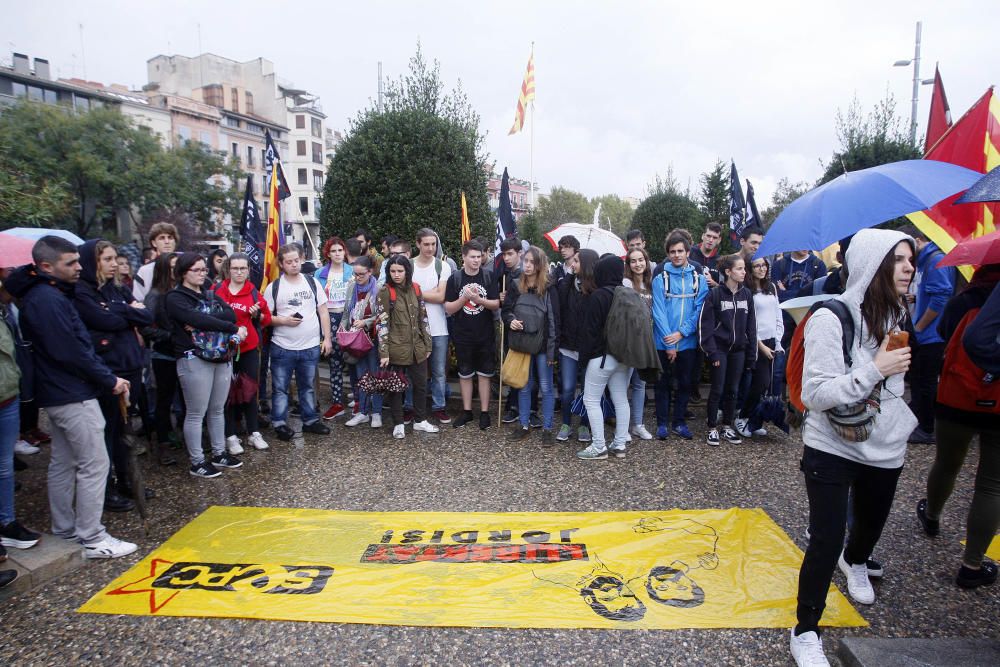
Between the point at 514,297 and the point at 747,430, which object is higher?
the point at 514,297

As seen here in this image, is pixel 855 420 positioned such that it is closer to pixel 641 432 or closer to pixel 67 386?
pixel 641 432

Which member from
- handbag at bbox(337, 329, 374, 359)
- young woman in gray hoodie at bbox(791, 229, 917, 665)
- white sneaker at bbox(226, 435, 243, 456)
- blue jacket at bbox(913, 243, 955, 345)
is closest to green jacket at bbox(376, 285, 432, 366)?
handbag at bbox(337, 329, 374, 359)

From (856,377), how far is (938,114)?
3.73m

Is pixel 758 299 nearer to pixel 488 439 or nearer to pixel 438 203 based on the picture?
pixel 488 439

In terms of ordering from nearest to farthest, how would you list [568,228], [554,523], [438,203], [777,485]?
1. [554,523]
2. [777,485]
3. [438,203]
4. [568,228]

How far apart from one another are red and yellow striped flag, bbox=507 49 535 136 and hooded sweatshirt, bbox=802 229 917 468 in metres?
12.2

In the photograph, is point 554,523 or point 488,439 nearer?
point 554,523

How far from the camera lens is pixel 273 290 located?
625 cm

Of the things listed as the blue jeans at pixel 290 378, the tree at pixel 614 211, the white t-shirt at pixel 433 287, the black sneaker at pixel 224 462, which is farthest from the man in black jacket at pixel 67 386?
the tree at pixel 614 211

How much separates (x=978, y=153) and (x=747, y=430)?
3343mm

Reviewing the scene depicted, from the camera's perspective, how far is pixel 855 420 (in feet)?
8.57

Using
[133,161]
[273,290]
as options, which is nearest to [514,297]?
[273,290]

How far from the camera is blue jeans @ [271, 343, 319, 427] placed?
6.25m

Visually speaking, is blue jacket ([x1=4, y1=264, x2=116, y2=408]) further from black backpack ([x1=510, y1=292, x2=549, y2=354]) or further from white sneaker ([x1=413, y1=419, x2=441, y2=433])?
black backpack ([x1=510, y1=292, x2=549, y2=354])
